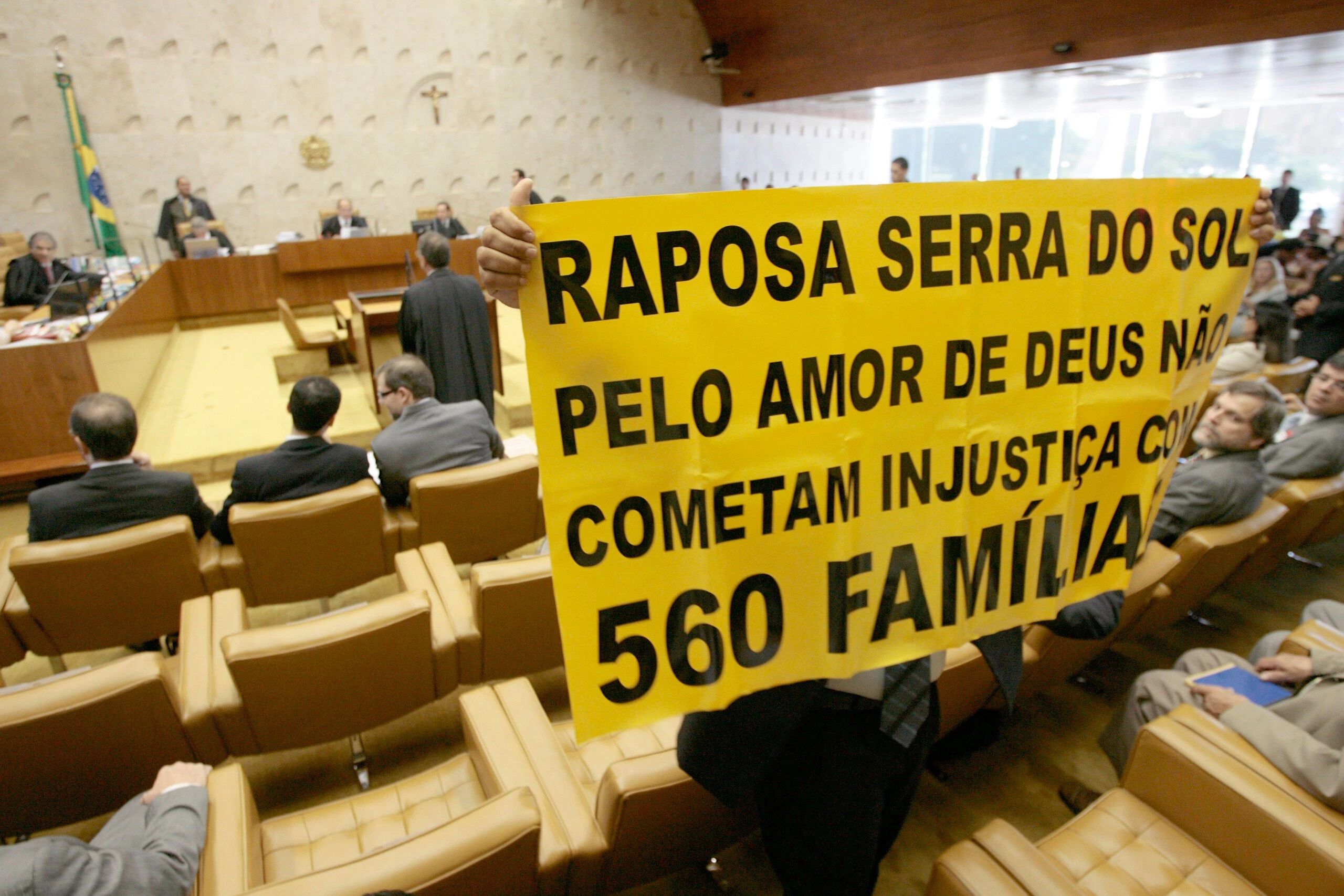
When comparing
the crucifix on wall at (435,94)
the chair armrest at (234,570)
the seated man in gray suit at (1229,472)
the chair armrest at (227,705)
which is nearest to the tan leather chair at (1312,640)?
the seated man in gray suit at (1229,472)

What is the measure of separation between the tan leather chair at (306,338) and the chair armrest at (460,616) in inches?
185

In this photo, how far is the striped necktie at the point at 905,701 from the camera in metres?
1.19

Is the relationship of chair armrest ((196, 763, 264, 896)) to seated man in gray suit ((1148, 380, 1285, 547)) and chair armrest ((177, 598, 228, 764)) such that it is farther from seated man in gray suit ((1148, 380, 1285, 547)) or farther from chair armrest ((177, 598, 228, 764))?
seated man in gray suit ((1148, 380, 1285, 547))

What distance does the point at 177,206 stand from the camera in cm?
883

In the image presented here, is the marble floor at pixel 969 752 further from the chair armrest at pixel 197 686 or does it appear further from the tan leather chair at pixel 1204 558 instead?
the chair armrest at pixel 197 686

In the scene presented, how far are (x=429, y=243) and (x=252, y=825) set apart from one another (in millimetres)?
3377

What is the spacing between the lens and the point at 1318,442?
2.84 meters

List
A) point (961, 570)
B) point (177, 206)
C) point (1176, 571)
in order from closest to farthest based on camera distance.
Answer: point (961, 570) < point (1176, 571) < point (177, 206)

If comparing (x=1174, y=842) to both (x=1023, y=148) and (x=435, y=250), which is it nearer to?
(x=435, y=250)

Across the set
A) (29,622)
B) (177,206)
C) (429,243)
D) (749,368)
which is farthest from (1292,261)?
(177,206)

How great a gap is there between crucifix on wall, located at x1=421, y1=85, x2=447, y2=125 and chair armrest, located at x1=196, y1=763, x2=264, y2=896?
10535 mm

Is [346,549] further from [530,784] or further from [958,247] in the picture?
[958,247]

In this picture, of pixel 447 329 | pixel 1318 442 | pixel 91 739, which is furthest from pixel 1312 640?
pixel 447 329

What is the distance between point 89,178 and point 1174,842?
36.0 feet
